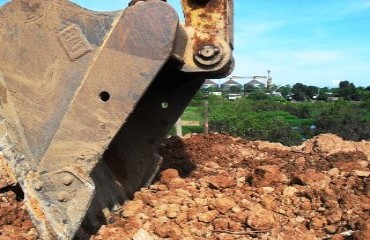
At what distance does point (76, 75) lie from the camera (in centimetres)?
269

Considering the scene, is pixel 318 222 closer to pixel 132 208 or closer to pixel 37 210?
pixel 132 208

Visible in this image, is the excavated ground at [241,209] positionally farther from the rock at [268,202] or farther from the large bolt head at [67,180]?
the large bolt head at [67,180]

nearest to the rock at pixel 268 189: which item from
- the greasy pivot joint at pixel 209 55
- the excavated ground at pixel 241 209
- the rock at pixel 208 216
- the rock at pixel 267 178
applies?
the excavated ground at pixel 241 209

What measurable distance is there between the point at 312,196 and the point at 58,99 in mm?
1825

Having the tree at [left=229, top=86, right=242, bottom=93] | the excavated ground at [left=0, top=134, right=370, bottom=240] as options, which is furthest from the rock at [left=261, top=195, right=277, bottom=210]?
the tree at [left=229, top=86, right=242, bottom=93]

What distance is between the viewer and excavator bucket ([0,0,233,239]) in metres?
2.58

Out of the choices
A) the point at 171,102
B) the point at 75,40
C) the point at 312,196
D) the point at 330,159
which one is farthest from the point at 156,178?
the point at 330,159

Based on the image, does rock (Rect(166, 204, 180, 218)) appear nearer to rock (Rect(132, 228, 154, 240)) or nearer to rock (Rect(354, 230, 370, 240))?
rock (Rect(132, 228, 154, 240))

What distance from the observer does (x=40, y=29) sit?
277 cm

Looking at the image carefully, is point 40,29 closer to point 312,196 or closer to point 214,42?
point 214,42

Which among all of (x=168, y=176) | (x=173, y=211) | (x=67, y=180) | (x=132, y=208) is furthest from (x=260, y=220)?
(x=67, y=180)

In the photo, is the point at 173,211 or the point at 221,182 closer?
the point at 173,211

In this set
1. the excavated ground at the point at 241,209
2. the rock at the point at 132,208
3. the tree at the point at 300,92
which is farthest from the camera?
the tree at the point at 300,92

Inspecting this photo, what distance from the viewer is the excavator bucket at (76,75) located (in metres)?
2.58
